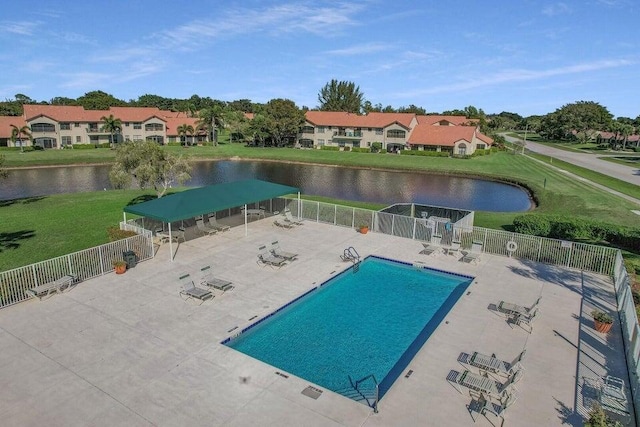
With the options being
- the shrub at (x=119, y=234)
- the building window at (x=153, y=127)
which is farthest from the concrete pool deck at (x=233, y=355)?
the building window at (x=153, y=127)

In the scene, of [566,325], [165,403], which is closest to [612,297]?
[566,325]

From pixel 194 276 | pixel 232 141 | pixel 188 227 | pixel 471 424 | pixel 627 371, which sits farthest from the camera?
pixel 232 141

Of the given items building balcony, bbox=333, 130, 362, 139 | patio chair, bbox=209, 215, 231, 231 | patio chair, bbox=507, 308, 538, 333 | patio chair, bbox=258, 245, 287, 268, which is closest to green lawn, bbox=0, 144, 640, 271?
patio chair, bbox=209, 215, 231, 231

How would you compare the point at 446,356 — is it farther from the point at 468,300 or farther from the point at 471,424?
the point at 468,300

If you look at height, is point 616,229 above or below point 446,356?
above

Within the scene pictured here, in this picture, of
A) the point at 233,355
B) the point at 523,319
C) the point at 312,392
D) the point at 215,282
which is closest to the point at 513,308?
the point at 523,319

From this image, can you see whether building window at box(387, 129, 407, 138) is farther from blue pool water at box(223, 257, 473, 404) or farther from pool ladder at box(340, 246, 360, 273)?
blue pool water at box(223, 257, 473, 404)
